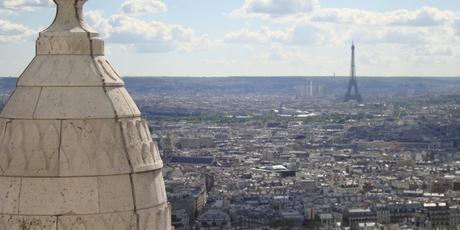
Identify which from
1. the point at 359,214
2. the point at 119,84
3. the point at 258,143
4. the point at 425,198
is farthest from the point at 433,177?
the point at 119,84

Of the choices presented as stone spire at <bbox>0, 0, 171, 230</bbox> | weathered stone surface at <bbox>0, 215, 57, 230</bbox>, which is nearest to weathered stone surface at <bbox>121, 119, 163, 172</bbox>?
stone spire at <bbox>0, 0, 171, 230</bbox>

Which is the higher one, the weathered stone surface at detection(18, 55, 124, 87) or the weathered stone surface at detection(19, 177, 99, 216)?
the weathered stone surface at detection(18, 55, 124, 87)

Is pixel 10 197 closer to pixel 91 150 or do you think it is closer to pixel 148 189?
pixel 91 150

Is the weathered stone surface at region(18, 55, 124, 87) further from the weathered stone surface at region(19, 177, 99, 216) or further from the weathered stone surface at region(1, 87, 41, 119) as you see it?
the weathered stone surface at region(19, 177, 99, 216)

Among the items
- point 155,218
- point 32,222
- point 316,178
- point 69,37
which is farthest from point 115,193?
point 316,178

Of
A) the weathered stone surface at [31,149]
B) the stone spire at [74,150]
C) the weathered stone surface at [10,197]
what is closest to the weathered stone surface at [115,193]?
the stone spire at [74,150]

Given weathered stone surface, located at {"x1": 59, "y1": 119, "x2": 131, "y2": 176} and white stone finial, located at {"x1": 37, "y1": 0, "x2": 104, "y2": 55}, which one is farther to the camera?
white stone finial, located at {"x1": 37, "y1": 0, "x2": 104, "y2": 55}

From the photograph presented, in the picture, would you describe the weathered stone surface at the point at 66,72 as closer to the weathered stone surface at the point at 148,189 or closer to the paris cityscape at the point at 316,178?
the weathered stone surface at the point at 148,189

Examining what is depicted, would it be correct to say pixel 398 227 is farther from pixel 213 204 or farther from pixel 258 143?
pixel 258 143
